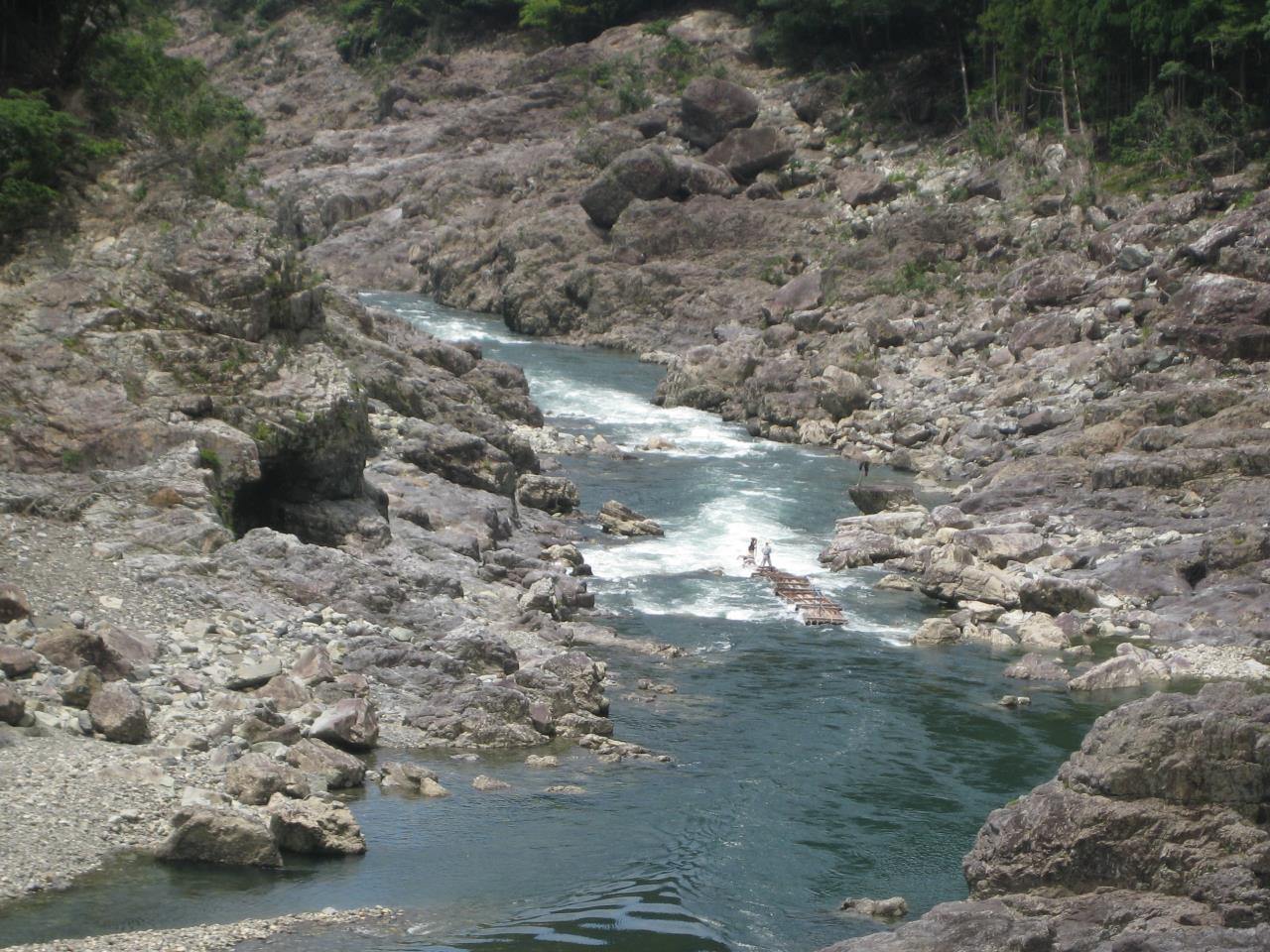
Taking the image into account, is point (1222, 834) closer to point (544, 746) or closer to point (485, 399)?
point (544, 746)

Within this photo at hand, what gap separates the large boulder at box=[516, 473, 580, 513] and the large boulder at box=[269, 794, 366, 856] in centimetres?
1831

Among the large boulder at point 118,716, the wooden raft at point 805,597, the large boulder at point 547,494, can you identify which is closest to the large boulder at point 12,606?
the large boulder at point 118,716

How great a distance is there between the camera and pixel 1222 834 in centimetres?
1291

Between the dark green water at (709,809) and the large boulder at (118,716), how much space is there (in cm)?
256

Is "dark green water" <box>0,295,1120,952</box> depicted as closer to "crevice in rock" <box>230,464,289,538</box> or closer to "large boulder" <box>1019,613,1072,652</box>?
"large boulder" <box>1019,613,1072,652</box>

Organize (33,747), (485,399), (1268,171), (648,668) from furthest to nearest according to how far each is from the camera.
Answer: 1. (1268,171)
2. (485,399)
3. (648,668)
4. (33,747)

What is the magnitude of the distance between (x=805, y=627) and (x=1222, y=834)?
548 inches

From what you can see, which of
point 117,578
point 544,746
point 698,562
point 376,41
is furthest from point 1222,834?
point 376,41

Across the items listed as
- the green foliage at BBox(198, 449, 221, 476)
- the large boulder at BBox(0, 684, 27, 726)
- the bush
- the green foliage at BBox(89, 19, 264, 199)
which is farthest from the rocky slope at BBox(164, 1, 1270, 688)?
the bush

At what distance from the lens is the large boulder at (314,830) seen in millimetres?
15094

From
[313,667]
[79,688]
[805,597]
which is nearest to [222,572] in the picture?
[313,667]

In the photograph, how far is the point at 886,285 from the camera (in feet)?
179

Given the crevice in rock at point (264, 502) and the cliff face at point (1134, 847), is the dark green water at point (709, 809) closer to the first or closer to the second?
the cliff face at point (1134, 847)

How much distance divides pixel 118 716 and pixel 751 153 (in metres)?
55.3
